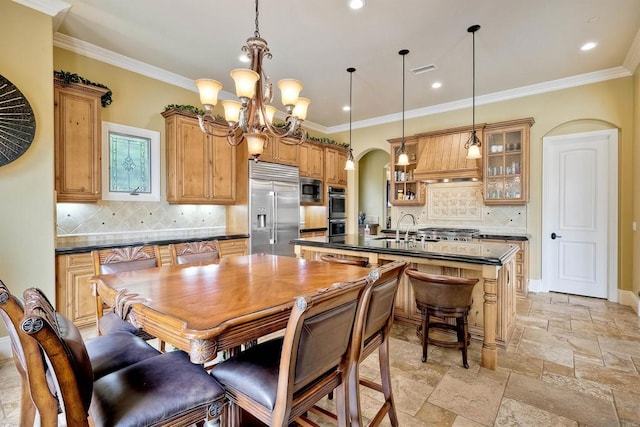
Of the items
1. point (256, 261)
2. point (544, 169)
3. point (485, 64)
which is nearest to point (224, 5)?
point (256, 261)

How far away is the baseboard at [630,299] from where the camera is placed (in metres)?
3.74

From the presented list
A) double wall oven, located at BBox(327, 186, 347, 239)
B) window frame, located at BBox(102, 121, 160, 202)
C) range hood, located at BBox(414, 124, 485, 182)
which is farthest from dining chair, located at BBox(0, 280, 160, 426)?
double wall oven, located at BBox(327, 186, 347, 239)

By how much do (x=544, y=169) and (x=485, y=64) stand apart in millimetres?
Answer: 1956

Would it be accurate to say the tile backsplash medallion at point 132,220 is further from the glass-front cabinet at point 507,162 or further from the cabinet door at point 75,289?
the glass-front cabinet at point 507,162

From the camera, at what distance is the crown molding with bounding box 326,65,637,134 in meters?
4.18

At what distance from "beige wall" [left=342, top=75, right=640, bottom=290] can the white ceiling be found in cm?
21

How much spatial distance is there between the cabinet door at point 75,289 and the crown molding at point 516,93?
215 inches

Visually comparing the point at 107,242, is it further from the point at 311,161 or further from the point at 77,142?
the point at 311,161

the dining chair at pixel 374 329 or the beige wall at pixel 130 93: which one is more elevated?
the beige wall at pixel 130 93

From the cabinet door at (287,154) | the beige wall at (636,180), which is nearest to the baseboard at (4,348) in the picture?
the cabinet door at (287,154)

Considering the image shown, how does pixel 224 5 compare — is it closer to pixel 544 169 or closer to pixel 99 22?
pixel 99 22

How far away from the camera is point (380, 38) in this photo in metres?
3.38

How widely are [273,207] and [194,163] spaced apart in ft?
4.60

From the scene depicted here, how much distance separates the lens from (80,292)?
3.13 metres
